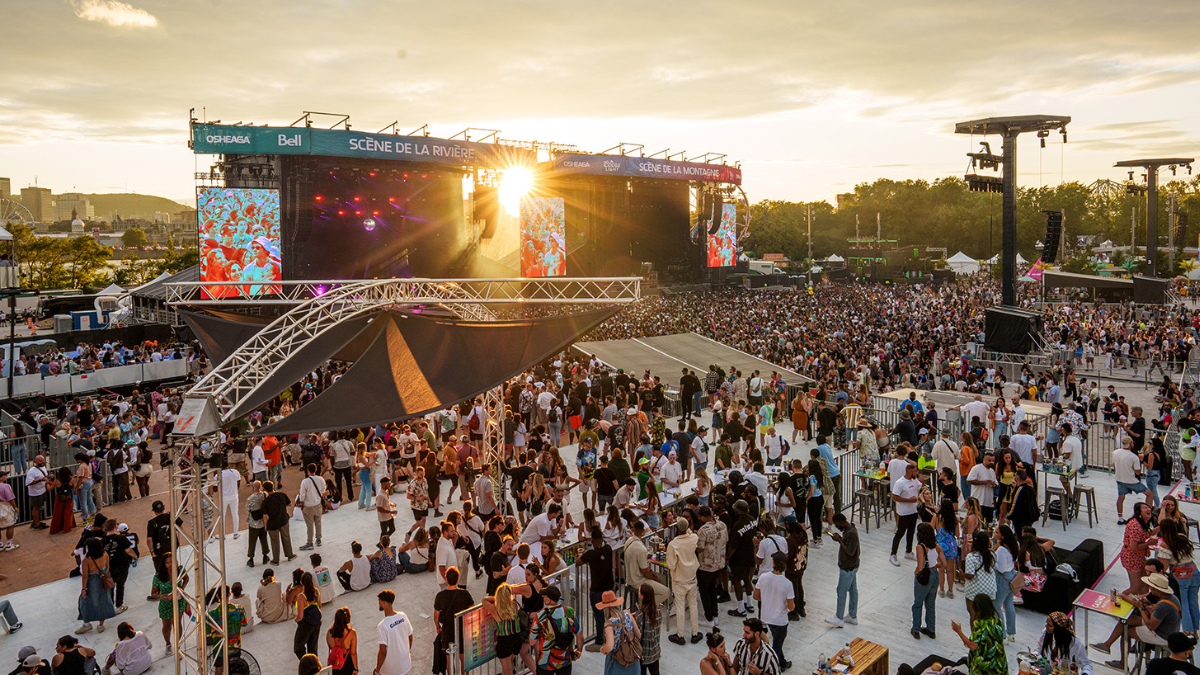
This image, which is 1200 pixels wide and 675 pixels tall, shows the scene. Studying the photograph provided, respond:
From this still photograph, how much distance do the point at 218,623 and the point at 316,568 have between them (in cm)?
141

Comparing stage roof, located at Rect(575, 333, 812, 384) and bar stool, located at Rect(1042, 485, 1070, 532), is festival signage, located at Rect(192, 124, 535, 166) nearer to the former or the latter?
stage roof, located at Rect(575, 333, 812, 384)

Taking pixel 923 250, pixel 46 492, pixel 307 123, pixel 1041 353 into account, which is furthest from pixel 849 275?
pixel 46 492

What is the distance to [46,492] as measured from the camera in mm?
12492

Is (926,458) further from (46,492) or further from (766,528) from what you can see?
(46,492)

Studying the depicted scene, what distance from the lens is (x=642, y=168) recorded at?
140 ft

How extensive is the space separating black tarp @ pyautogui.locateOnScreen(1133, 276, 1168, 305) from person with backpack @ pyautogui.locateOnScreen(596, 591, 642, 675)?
146 ft

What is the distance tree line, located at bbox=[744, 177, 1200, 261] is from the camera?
94125mm

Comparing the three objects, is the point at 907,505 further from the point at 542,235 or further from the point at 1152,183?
the point at 1152,183

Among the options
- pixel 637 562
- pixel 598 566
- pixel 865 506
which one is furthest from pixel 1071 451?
pixel 598 566

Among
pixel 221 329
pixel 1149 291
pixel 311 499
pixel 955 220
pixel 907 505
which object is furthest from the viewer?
pixel 955 220

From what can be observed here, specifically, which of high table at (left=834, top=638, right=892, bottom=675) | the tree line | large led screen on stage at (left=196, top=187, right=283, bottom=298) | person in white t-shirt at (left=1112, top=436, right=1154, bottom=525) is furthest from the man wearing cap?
the tree line

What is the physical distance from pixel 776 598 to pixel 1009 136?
1050 inches

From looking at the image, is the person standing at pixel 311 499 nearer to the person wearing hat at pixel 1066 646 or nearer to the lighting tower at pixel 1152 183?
the person wearing hat at pixel 1066 646

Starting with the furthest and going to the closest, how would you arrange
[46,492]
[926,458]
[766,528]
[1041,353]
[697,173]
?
[697,173], [1041,353], [46,492], [926,458], [766,528]
